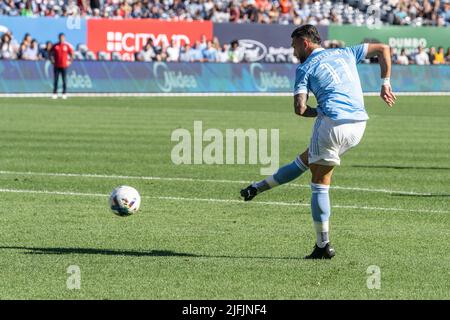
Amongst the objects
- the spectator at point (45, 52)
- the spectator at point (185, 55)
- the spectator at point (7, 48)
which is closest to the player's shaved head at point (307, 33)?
the spectator at point (7, 48)

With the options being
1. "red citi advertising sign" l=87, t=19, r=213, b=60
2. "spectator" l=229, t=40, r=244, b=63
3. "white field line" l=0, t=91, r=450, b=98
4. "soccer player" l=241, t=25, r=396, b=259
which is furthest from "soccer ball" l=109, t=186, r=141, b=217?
"spectator" l=229, t=40, r=244, b=63

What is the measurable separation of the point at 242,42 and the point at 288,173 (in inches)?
1741

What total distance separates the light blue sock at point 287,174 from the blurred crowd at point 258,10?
37739 millimetres

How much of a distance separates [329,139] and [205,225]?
2.72 metres

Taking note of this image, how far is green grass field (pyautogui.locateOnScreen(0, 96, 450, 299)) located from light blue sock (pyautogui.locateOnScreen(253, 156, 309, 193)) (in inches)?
24.3

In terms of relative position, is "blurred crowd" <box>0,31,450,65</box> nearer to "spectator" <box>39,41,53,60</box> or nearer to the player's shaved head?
"spectator" <box>39,41,53,60</box>

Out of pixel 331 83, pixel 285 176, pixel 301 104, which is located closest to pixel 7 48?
pixel 285 176

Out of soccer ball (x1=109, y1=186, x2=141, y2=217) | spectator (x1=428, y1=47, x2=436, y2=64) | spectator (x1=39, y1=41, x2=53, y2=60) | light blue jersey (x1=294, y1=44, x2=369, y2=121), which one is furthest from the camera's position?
spectator (x1=428, y1=47, x2=436, y2=64)

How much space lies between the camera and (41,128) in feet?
91.2

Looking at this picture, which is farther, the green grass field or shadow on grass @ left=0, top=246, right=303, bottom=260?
shadow on grass @ left=0, top=246, right=303, bottom=260

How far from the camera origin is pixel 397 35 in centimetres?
6172

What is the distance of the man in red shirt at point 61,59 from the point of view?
1658 inches

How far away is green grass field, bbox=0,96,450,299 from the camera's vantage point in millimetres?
9406
